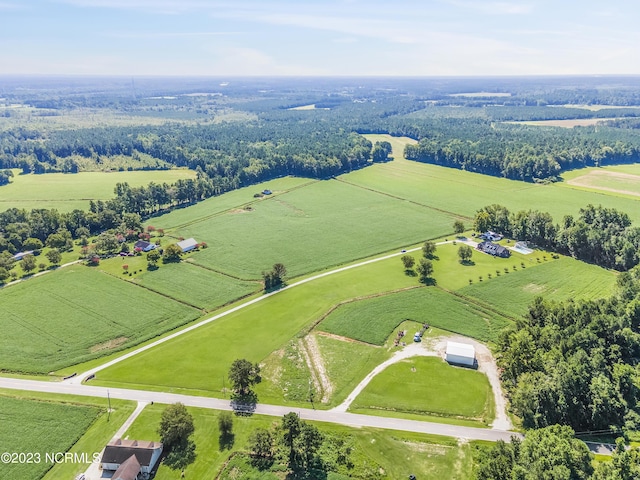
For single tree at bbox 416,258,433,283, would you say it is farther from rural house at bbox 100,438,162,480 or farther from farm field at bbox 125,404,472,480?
rural house at bbox 100,438,162,480

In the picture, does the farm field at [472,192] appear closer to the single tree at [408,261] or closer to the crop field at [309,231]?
the crop field at [309,231]

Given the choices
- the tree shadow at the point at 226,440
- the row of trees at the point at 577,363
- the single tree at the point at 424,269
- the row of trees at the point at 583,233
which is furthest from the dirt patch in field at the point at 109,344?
the row of trees at the point at 583,233

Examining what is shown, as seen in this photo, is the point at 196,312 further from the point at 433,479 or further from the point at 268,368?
the point at 433,479

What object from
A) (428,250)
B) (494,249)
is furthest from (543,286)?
(428,250)

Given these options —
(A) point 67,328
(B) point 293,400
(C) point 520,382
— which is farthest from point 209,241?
(C) point 520,382

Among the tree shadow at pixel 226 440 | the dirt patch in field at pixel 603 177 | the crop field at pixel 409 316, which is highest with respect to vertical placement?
the dirt patch in field at pixel 603 177

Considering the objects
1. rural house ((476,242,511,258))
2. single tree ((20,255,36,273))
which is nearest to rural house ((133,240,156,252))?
single tree ((20,255,36,273))
